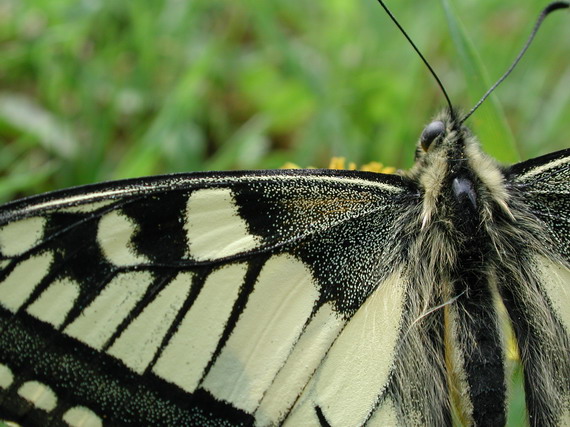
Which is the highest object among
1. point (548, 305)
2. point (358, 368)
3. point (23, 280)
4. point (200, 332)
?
point (548, 305)

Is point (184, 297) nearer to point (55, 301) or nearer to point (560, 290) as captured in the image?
point (55, 301)

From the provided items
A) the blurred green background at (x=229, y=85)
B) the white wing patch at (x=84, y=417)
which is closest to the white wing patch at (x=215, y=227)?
the white wing patch at (x=84, y=417)

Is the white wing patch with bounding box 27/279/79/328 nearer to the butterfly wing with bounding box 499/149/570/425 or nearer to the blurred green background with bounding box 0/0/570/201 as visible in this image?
the butterfly wing with bounding box 499/149/570/425

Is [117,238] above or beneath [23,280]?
above

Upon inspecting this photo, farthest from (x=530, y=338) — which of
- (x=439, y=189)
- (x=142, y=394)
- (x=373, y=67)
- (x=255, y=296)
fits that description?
(x=373, y=67)

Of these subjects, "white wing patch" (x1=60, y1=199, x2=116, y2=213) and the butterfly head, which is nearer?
"white wing patch" (x1=60, y1=199, x2=116, y2=213)

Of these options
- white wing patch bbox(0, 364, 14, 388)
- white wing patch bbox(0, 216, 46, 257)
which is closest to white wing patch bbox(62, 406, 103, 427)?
white wing patch bbox(0, 364, 14, 388)

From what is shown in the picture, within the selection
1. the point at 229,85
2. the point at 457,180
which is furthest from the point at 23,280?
the point at 229,85
